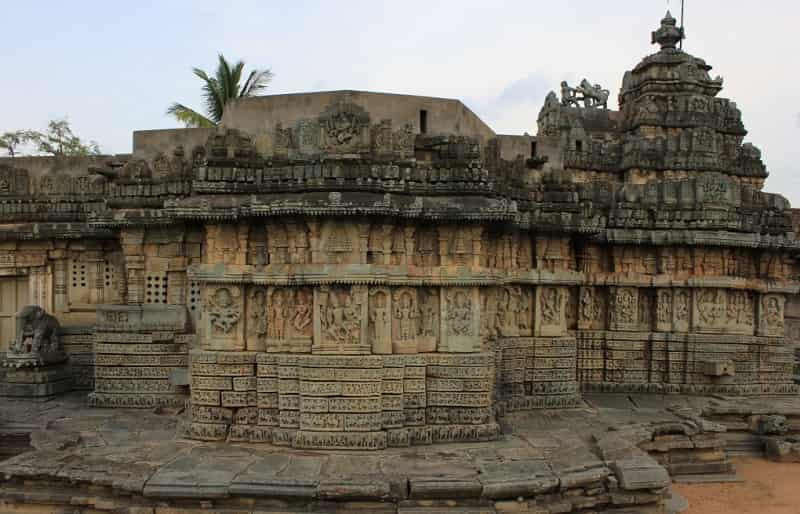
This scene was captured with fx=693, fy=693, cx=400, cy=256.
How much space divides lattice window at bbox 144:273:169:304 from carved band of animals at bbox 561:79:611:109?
42.4 feet

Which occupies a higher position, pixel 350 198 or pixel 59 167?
pixel 59 167

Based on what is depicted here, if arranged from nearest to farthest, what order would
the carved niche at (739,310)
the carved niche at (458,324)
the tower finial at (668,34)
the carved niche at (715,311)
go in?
the carved niche at (458,324)
the carved niche at (715,311)
the carved niche at (739,310)
the tower finial at (668,34)

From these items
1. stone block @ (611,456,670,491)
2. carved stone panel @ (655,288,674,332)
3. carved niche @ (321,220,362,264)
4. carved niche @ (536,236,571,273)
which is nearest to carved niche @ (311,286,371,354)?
carved niche @ (321,220,362,264)

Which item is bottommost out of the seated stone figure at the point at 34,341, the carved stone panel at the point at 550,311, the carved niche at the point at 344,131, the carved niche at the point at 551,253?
the seated stone figure at the point at 34,341

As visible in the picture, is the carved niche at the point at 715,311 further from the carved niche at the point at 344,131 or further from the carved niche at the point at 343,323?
the carved niche at the point at 344,131

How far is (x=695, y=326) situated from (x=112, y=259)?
11366 mm

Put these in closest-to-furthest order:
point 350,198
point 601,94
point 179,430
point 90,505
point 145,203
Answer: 1. point 90,505
2. point 350,198
3. point 179,430
4. point 145,203
5. point 601,94

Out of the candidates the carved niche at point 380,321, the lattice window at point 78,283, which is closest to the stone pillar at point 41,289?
the lattice window at point 78,283

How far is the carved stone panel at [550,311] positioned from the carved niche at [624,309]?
2.25 m

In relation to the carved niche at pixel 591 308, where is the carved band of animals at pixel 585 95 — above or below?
above

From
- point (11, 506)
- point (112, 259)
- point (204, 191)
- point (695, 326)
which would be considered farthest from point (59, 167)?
point (695, 326)

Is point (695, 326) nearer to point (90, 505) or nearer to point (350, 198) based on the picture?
point (350, 198)

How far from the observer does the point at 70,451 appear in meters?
8.52

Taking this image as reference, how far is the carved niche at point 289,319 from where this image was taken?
8.77m
